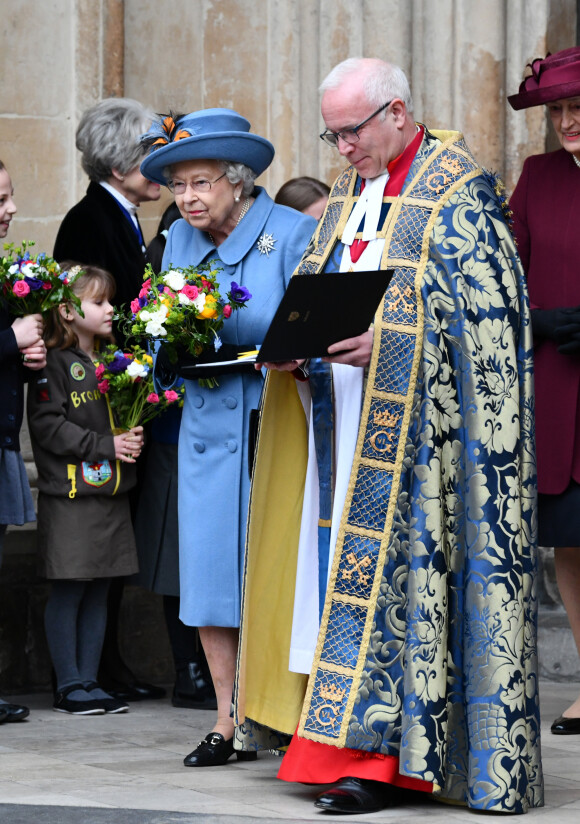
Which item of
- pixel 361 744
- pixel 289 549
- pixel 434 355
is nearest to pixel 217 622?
pixel 289 549

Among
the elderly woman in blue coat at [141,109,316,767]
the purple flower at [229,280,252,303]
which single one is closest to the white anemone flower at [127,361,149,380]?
the elderly woman in blue coat at [141,109,316,767]

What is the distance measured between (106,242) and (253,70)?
5.01 feet

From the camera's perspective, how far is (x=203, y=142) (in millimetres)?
5043

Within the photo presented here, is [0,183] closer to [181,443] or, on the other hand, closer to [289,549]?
[181,443]

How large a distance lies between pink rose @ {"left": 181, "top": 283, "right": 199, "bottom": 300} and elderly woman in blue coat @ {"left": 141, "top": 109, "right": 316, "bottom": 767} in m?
0.17

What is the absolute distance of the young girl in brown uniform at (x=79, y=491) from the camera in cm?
599

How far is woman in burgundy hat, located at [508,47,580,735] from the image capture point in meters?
5.48

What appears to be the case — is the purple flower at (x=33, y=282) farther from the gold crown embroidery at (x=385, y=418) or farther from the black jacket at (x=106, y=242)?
the gold crown embroidery at (x=385, y=418)

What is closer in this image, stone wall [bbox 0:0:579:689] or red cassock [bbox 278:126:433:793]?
red cassock [bbox 278:126:433:793]

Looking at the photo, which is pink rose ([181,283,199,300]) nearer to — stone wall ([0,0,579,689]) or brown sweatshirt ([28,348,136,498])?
brown sweatshirt ([28,348,136,498])

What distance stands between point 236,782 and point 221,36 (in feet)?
12.6

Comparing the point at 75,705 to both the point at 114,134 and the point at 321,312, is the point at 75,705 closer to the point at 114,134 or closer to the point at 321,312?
the point at 114,134

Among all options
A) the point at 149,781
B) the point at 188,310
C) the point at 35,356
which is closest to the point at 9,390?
the point at 35,356

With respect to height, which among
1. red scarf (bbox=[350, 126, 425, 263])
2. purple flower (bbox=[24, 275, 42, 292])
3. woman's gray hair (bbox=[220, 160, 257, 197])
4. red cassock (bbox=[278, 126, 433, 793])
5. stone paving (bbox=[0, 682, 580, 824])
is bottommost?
stone paving (bbox=[0, 682, 580, 824])
